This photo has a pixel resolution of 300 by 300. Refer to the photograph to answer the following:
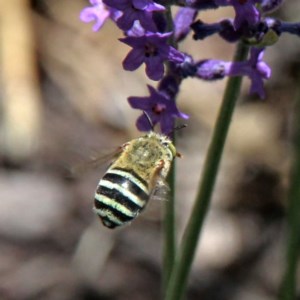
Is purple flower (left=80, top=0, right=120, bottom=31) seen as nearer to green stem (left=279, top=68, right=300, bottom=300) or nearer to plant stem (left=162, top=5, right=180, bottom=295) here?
plant stem (left=162, top=5, right=180, bottom=295)

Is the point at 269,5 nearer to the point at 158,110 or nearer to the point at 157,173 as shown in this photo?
the point at 158,110

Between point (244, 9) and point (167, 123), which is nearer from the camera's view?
point (244, 9)

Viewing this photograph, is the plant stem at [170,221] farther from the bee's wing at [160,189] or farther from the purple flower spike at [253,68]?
the purple flower spike at [253,68]

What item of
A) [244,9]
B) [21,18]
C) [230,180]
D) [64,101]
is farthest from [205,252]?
[244,9]

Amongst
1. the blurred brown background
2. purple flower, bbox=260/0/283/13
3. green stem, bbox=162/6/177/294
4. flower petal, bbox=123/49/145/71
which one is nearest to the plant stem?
green stem, bbox=162/6/177/294

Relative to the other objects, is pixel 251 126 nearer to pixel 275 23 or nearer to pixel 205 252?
pixel 205 252
